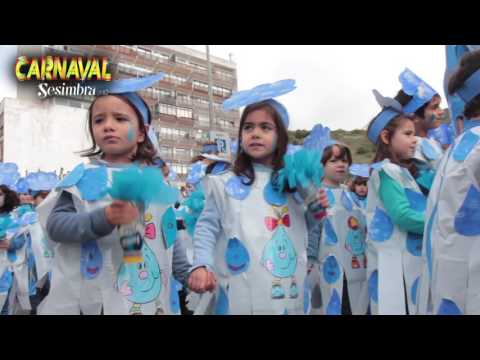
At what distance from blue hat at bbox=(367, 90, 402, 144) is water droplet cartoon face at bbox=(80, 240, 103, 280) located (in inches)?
84.2

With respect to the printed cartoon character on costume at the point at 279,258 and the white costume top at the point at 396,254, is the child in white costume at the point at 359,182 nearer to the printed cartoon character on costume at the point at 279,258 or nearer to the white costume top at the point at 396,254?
the white costume top at the point at 396,254

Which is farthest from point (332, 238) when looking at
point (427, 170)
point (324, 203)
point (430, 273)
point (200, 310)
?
point (430, 273)

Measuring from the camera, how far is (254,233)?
2424mm

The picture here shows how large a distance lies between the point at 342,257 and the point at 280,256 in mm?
1474

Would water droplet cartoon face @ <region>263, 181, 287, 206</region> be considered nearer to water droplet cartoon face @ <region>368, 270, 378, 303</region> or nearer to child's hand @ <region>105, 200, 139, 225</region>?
child's hand @ <region>105, 200, 139, 225</region>

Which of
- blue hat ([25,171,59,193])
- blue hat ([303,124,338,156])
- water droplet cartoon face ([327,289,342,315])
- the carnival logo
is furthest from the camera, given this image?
the carnival logo

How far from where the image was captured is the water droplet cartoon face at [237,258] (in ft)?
7.77

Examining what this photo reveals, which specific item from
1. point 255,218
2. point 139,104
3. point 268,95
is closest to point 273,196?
point 255,218

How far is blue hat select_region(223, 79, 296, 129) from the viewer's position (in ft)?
8.66

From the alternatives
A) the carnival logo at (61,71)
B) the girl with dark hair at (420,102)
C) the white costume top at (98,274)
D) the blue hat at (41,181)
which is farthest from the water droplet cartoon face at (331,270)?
the carnival logo at (61,71)

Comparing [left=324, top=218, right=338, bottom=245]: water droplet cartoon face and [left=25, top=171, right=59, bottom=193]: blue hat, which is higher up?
[left=25, top=171, right=59, bottom=193]: blue hat

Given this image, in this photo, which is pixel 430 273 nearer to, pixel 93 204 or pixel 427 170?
pixel 427 170

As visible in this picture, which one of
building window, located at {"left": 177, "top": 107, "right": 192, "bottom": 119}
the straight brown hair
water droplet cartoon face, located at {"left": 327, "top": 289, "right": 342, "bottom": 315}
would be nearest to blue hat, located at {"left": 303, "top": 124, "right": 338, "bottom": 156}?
the straight brown hair

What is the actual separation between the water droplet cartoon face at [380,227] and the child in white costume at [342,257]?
46 centimetres
